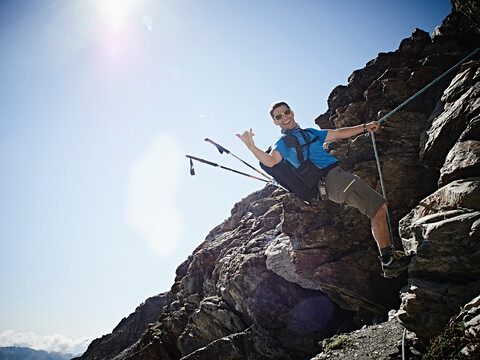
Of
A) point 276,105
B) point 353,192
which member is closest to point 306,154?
point 353,192

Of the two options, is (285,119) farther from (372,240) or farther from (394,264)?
(372,240)

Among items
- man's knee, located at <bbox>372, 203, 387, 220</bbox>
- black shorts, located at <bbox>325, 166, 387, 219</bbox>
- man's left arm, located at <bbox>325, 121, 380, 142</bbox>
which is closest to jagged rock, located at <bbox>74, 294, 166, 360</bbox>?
black shorts, located at <bbox>325, 166, 387, 219</bbox>

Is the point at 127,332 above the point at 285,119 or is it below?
below

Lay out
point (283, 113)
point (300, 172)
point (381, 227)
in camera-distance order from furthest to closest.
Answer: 1. point (283, 113)
2. point (300, 172)
3. point (381, 227)

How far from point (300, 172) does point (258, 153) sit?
133 centimetres

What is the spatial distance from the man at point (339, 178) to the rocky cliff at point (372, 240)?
4.22ft

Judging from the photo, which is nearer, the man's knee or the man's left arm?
the man's knee

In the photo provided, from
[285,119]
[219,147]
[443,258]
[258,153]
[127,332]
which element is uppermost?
[219,147]

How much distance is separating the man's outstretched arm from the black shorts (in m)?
1.58

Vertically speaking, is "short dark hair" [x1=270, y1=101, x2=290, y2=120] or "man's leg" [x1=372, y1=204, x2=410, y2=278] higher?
"short dark hair" [x1=270, y1=101, x2=290, y2=120]

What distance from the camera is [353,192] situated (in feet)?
20.9

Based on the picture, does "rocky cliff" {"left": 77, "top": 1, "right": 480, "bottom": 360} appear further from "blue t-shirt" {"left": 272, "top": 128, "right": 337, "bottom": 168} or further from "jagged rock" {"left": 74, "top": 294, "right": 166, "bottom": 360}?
"jagged rock" {"left": 74, "top": 294, "right": 166, "bottom": 360}

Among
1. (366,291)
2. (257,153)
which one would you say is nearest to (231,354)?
(366,291)

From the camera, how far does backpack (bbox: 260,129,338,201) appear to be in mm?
6695
